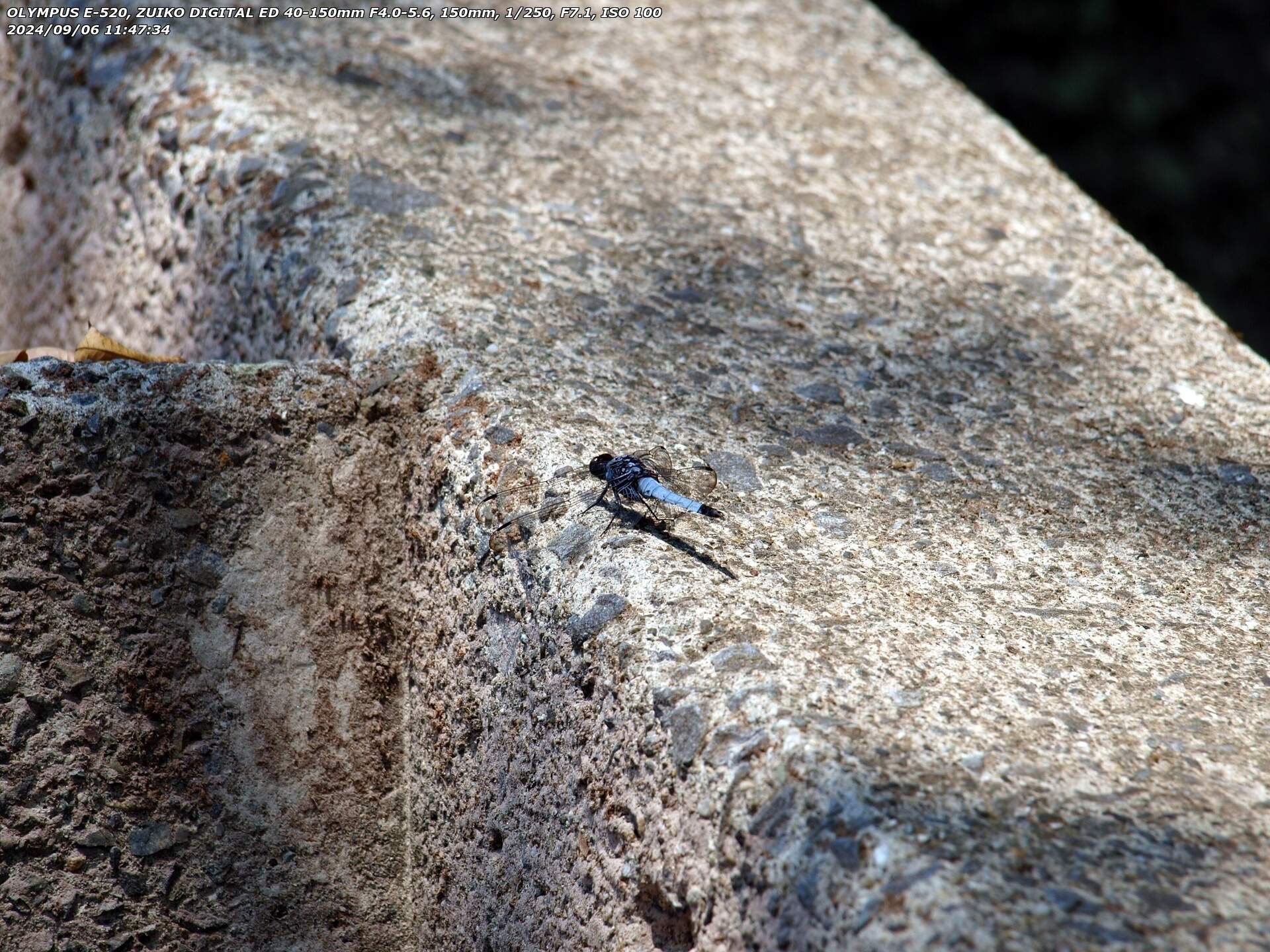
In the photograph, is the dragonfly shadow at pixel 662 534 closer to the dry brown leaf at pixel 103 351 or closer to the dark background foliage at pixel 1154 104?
the dry brown leaf at pixel 103 351

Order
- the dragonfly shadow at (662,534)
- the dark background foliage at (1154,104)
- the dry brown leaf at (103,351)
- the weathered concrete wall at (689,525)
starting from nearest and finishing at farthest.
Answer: the weathered concrete wall at (689,525)
the dragonfly shadow at (662,534)
the dry brown leaf at (103,351)
the dark background foliage at (1154,104)

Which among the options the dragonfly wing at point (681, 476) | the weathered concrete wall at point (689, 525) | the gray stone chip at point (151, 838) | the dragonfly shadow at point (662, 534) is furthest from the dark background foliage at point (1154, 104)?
the gray stone chip at point (151, 838)

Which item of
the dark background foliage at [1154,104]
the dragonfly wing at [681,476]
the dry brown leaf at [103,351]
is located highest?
the dragonfly wing at [681,476]

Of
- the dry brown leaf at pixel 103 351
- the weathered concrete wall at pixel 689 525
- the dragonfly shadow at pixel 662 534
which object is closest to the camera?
the weathered concrete wall at pixel 689 525

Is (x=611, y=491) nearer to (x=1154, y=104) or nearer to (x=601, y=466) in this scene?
(x=601, y=466)

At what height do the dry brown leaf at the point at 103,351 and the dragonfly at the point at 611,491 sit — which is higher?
the dragonfly at the point at 611,491

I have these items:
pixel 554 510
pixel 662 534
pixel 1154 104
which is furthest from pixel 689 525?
pixel 1154 104

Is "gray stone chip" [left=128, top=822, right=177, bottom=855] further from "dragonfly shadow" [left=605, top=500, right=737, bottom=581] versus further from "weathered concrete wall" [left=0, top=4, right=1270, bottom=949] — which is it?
"dragonfly shadow" [left=605, top=500, right=737, bottom=581]
